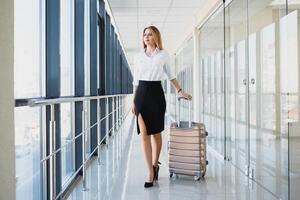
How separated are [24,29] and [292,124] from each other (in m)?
1.89

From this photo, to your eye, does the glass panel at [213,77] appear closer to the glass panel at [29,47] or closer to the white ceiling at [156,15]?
the white ceiling at [156,15]

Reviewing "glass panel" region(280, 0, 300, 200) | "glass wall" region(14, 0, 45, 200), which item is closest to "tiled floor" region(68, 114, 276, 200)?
"glass panel" region(280, 0, 300, 200)

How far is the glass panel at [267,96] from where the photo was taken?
289 centimetres

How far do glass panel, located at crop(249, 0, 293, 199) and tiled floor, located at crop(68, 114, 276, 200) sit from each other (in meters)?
0.18

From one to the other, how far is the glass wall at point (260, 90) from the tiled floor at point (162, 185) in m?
0.15

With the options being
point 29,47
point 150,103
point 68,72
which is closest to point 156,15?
point 68,72

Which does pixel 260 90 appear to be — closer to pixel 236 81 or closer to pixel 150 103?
pixel 236 81

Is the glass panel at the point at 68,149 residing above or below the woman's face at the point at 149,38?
below

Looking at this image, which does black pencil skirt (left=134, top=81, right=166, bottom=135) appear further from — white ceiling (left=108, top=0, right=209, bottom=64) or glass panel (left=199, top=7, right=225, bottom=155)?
white ceiling (left=108, top=0, right=209, bottom=64)

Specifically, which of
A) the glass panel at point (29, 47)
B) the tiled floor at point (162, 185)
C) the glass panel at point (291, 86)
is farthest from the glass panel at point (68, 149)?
the glass panel at point (291, 86)

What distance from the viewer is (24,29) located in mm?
2186

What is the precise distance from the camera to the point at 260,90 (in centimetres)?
341

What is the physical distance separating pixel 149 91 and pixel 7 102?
6.72ft


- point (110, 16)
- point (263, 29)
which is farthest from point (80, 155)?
point (110, 16)
